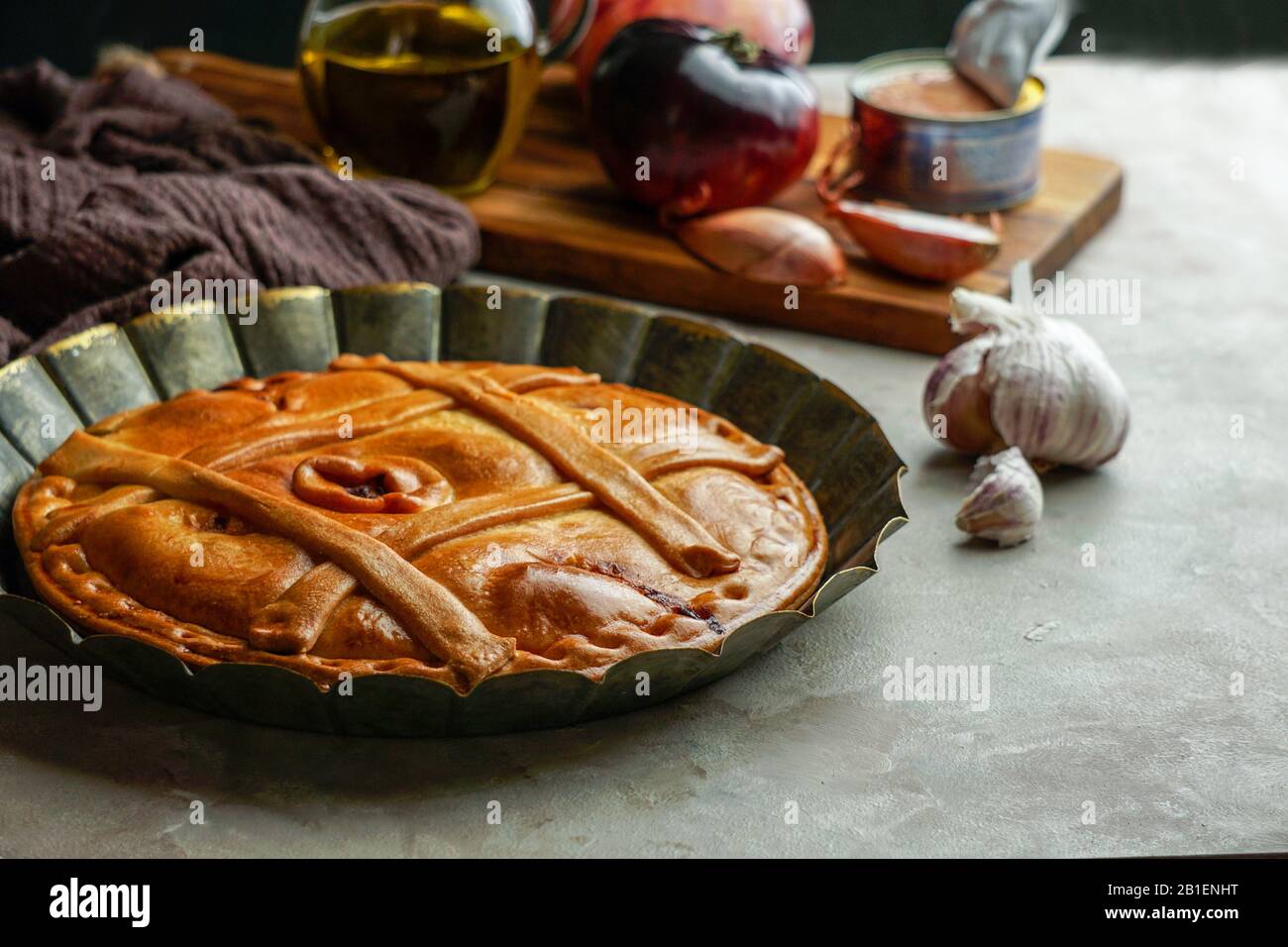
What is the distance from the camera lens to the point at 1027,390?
1.84 meters

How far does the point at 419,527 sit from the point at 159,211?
34.8 inches

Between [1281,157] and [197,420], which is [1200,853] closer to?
[197,420]

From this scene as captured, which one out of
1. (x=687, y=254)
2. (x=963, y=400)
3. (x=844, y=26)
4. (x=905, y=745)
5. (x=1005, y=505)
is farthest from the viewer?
(x=844, y=26)

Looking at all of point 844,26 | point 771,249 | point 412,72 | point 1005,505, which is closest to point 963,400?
point 1005,505

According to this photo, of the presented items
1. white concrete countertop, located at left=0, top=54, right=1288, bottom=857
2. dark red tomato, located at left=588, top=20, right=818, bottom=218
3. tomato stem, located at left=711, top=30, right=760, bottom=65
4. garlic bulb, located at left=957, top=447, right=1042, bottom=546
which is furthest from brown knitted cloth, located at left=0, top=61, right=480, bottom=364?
garlic bulb, located at left=957, top=447, right=1042, bottom=546

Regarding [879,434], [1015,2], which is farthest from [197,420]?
[1015,2]

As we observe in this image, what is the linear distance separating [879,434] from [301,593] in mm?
694

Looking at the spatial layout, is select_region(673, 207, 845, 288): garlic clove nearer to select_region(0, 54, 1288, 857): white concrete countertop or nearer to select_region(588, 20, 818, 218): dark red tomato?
select_region(588, 20, 818, 218): dark red tomato

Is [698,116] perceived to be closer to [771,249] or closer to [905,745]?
Answer: [771,249]

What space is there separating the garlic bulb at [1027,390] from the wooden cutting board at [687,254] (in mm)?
346

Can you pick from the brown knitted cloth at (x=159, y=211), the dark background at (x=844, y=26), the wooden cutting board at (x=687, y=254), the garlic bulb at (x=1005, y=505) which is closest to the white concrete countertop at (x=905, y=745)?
the garlic bulb at (x=1005, y=505)

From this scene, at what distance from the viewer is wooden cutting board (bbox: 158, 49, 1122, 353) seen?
90.7 inches

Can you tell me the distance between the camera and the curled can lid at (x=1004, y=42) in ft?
8.33

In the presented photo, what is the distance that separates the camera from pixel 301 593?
140 centimetres
